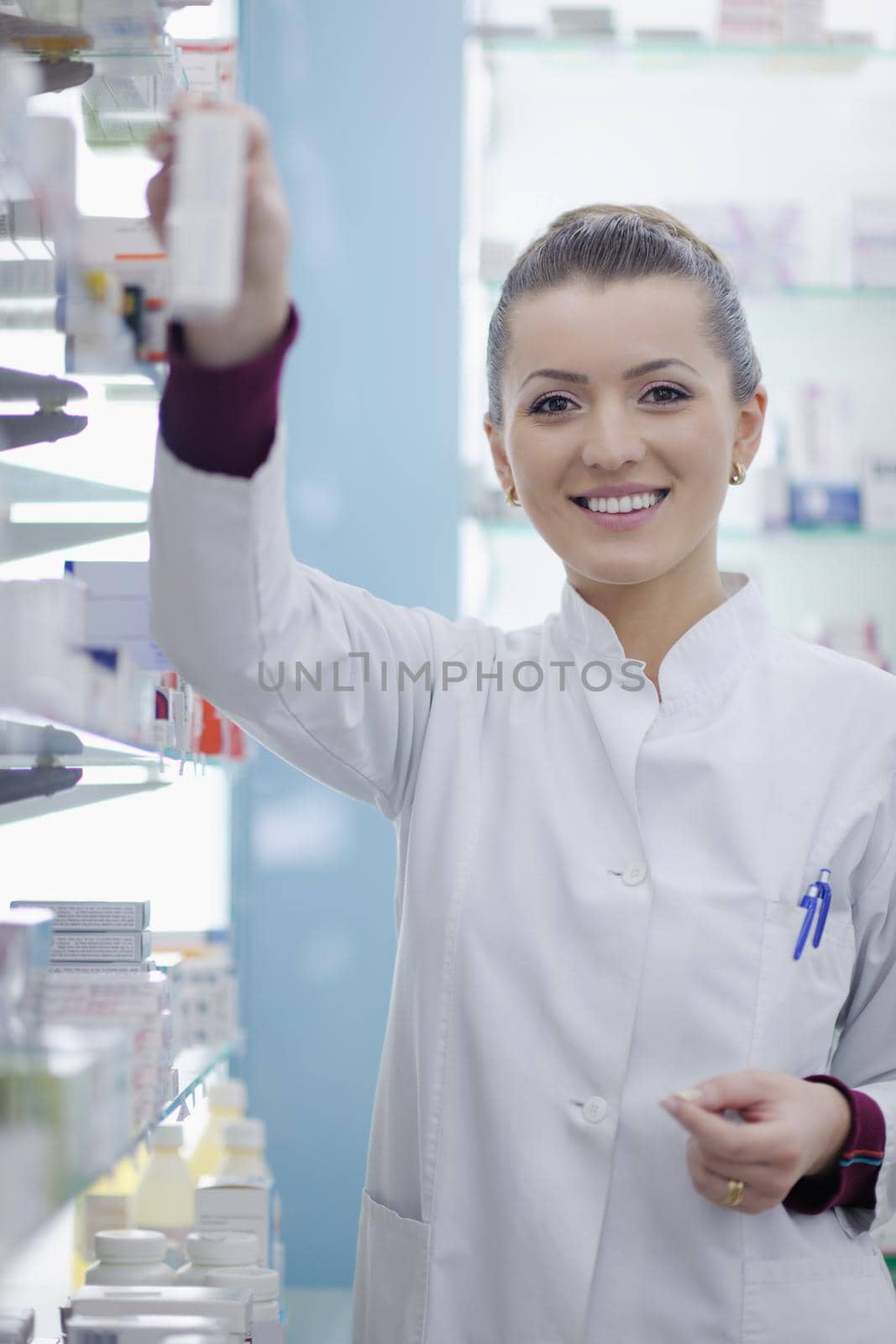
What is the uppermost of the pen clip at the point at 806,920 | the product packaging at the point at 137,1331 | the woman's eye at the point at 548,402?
the woman's eye at the point at 548,402

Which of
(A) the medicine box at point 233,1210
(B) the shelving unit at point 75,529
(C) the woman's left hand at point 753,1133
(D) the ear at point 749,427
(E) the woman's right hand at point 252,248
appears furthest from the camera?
(A) the medicine box at point 233,1210

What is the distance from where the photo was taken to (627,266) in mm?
1314

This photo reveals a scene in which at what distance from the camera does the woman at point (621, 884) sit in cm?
121

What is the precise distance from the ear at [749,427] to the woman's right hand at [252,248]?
2.29 feet

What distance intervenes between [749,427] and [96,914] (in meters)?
0.82

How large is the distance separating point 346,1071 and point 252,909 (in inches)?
14.7

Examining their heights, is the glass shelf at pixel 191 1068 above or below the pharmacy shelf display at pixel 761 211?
below

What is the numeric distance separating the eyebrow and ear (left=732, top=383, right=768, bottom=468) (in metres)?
0.15

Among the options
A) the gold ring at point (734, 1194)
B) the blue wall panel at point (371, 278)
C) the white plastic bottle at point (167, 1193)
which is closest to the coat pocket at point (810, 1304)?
the gold ring at point (734, 1194)

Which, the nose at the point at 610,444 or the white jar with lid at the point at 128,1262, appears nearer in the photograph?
the nose at the point at 610,444

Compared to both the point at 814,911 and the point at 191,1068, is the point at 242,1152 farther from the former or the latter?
the point at 814,911

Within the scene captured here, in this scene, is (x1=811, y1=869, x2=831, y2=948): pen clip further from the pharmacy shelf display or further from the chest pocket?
the pharmacy shelf display

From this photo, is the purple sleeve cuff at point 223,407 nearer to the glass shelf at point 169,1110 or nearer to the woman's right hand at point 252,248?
the woman's right hand at point 252,248

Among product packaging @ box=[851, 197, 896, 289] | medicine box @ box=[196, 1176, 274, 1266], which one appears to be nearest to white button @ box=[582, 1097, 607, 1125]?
medicine box @ box=[196, 1176, 274, 1266]
